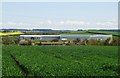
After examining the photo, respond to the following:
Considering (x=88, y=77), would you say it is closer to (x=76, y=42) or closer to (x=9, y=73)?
(x=9, y=73)

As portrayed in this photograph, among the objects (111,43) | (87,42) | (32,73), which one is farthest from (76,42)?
(32,73)

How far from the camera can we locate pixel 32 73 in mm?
18969

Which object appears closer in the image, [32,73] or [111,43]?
[32,73]

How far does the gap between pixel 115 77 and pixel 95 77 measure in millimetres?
1040

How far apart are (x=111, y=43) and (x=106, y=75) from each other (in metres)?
64.5

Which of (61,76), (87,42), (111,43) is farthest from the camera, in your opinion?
(87,42)

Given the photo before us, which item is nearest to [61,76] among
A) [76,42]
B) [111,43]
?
[111,43]

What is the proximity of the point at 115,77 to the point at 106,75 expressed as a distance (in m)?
0.58

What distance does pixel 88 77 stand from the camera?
17.7 meters

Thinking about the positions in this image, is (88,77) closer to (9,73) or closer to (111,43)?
(9,73)

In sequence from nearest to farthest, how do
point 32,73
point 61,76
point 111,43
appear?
point 61,76 → point 32,73 → point 111,43

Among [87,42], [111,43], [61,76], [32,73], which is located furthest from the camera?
[87,42]

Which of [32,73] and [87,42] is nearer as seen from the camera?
[32,73]

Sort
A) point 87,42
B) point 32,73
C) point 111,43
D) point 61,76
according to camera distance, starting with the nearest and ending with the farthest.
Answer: point 61,76, point 32,73, point 111,43, point 87,42
